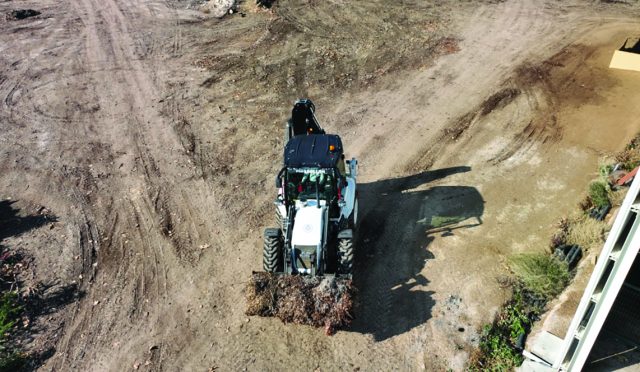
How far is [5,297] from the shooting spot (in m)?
12.0

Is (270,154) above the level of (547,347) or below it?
above

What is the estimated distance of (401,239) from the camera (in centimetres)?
1340

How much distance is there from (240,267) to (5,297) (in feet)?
18.1

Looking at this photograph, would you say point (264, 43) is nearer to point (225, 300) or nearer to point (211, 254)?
point (211, 254)

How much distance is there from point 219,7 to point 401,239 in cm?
1735

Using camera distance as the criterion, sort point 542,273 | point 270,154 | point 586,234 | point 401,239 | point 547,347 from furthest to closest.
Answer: point 270,154 < point 401,239 < point 586,234 < point 542,273 < point 547,347

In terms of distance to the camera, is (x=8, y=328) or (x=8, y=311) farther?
(x=8, y=311)

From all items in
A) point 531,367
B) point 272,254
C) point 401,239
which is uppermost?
point 272,254

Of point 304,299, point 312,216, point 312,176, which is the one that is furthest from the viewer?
point 312,176

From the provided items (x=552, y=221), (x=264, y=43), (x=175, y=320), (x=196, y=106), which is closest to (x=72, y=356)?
(x=175, y=320)

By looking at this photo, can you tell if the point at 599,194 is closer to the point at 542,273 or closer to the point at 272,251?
the point at 542,273

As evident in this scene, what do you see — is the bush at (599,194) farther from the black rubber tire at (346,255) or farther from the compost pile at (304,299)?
the compost pile at (304,299)

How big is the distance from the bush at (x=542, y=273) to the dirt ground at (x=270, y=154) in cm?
52

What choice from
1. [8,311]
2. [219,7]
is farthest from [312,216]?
[219,7]
